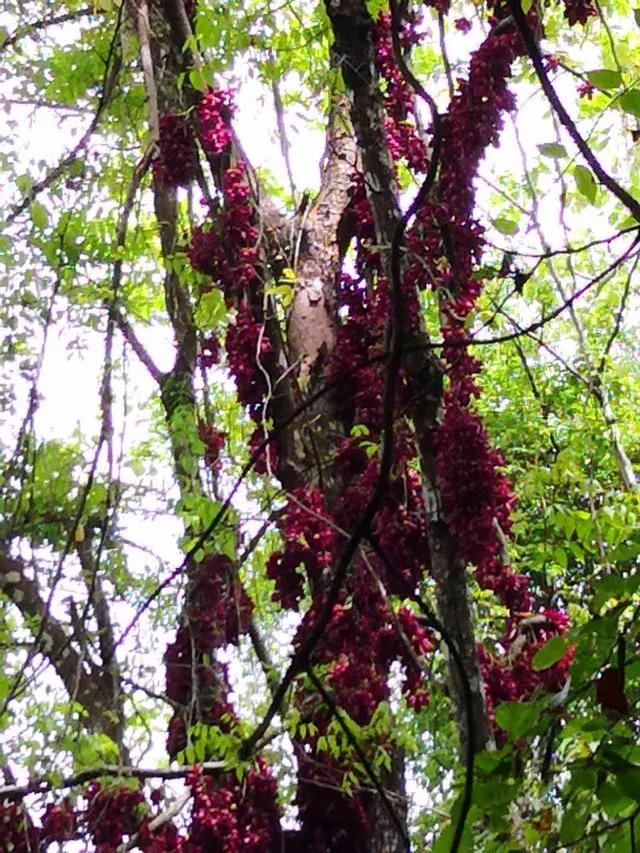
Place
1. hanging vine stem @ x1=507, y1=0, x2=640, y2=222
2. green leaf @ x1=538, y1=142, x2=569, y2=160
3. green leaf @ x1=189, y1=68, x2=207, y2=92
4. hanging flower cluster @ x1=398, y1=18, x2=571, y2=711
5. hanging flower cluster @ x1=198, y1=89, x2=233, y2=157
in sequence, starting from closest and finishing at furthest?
hanging vine stem @ x1=507, y1=0, x2=640, y2=222, green leaf @ x1=538, y1=142, x2=569, y2=160, hanging flower cluster @ x1=398, y1=18, x2=571, y2=711, green leaf @ x1=189, y1=68, x2=207, y2=92, hanging flower cluster @ x1=198, y1=89, x2=233, y2=157

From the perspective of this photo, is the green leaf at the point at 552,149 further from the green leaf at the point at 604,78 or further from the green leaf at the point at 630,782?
the green leaf at the point at 630,782

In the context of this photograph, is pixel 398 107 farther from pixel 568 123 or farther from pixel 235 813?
pixel 235 813

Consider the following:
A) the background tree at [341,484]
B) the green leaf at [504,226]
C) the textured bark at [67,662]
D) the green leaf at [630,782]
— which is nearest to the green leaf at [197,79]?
the background tree at [341,484]

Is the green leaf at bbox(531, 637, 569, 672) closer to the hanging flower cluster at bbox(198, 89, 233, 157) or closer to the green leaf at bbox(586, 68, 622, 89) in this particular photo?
the green leaf at bbox(586, 68, 622, 89)

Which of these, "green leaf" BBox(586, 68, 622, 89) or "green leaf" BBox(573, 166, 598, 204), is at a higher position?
"green leaf" BBox(586, 68, 622, 89)

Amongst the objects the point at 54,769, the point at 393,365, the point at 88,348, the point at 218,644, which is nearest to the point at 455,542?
the point at 393,365

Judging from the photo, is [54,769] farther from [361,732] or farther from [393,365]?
[393,365]

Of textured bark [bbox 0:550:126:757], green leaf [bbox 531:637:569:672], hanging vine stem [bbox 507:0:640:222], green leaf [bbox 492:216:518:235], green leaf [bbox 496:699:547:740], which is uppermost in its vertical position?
textured bark [bbox 0:550:126:757]

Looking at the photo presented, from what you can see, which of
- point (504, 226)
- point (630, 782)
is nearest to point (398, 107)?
point (504, 226)

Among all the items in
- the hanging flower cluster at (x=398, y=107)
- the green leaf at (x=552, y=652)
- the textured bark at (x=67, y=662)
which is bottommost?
the green leaf at (x=552, y=652)

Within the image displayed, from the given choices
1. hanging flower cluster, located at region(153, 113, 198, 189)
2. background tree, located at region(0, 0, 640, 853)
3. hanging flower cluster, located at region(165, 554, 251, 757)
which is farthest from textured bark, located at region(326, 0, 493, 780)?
hanging flower cluster, located at region(165, 554, 251, 757)

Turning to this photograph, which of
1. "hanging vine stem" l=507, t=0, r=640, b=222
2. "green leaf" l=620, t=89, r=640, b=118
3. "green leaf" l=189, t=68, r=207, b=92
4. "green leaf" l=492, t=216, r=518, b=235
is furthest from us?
"green leaf" l=189, t=68, r=207, b=92

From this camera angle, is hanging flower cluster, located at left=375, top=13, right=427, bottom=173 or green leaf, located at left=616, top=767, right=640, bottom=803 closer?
green leaf, located at left=616, top=767, right=640, bottom=803

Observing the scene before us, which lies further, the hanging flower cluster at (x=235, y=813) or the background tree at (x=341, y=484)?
the hanging flower cluster at (x=235, y=813)
